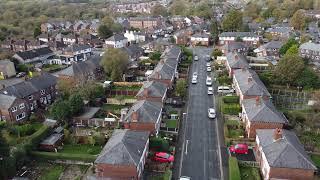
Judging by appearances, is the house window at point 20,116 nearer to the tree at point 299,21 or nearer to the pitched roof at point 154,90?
the pitched roof at point 154,90

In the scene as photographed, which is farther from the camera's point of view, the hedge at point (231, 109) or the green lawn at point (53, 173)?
the hedge at point (231, 109)

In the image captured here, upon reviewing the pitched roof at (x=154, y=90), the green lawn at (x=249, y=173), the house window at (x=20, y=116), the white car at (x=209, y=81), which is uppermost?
the pitched roof at (x=154, y=90)

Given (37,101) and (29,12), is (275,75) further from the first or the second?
(29,12)

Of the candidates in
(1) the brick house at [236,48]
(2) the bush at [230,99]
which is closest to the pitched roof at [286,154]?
(2) the bush at [230,99]

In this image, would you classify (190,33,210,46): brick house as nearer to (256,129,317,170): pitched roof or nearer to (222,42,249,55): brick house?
(222,42,249,55): brick house

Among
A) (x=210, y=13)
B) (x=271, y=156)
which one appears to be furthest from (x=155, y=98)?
(x=210, y=13)

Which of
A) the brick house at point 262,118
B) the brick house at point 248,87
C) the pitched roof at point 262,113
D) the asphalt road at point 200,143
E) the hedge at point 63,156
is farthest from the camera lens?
the brick house at point 248,87

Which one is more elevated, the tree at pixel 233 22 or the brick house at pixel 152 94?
the tree at pixel 233 22
